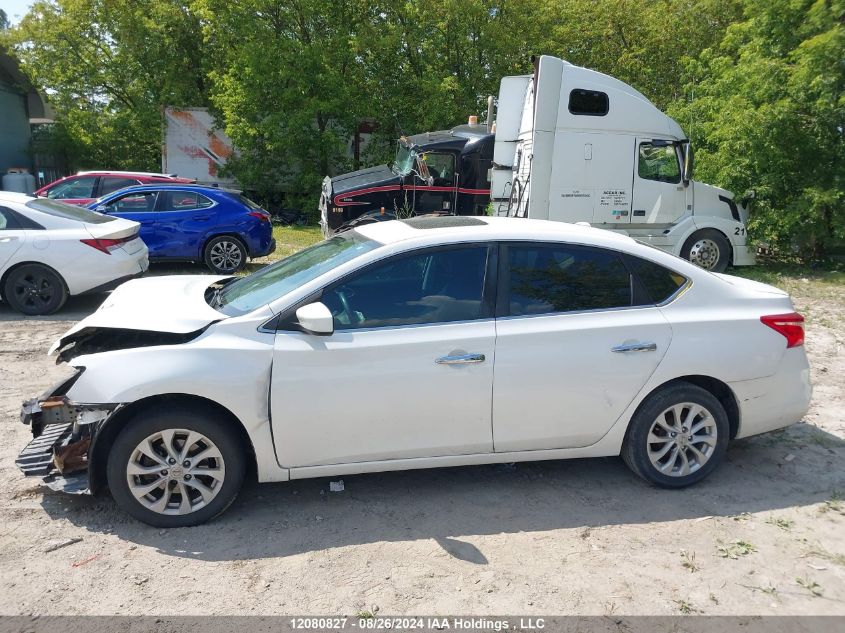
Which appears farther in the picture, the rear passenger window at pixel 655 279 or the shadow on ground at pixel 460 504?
the rear passenger window at pixel 655 279

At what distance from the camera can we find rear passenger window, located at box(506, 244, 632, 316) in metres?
4.27

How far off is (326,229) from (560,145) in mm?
5164

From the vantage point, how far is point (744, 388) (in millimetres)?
4465

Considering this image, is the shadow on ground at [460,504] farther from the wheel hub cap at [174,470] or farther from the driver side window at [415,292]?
the driver side window at [415,292]

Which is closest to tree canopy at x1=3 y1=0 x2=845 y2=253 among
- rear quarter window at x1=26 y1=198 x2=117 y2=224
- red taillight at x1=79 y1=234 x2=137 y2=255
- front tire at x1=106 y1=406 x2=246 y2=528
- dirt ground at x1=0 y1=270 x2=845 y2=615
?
rear quarter window at x1=26 y1=198 x2=117 y2=224

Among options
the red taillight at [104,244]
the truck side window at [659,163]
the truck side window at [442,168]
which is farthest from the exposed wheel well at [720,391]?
the truck side window at [442,168]

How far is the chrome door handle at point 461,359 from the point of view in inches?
157

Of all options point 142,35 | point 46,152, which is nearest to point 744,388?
point 142,35

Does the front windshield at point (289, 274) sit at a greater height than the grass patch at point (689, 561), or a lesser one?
greater

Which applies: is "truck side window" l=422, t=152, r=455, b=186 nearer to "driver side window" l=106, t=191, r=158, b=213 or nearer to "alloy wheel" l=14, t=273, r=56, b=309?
"driver side window" l=106, t=191, r=158, b=213

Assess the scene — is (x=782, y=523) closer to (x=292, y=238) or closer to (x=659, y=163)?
(x=659, y=163)

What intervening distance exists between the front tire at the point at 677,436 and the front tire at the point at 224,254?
29.1ft

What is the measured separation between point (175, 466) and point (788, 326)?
3.86 m

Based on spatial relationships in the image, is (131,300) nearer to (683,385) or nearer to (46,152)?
(683,385)
